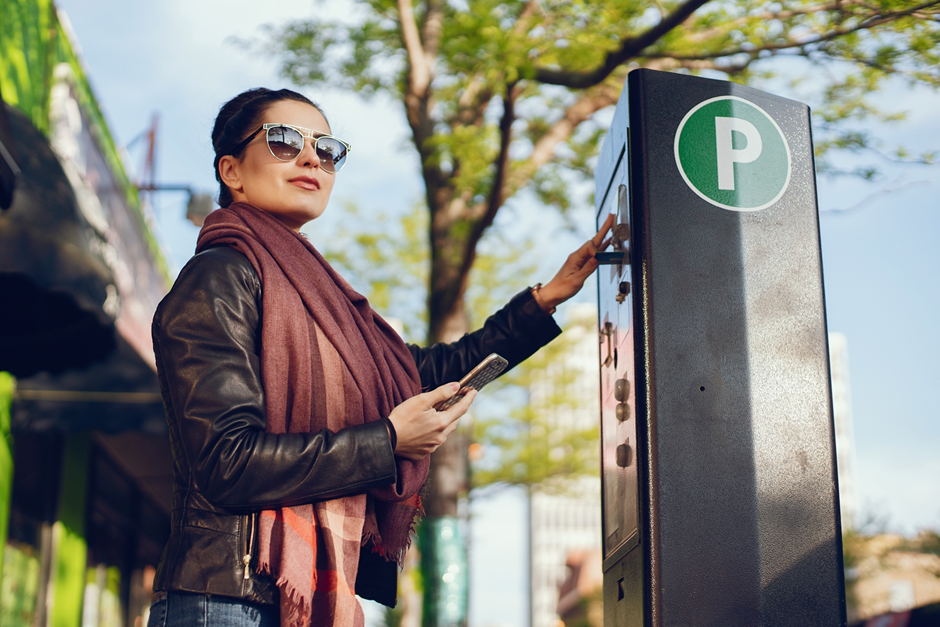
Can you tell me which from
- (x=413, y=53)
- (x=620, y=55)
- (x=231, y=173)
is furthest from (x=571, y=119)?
(x=231, y=173)

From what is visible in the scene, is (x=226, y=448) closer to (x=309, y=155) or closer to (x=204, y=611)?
(x=204, y=611)

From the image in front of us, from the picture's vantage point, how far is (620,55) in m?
6.25

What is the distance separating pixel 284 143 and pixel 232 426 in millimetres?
800

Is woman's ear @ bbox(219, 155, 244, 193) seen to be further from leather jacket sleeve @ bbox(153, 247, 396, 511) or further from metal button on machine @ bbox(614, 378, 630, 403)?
metal button on machine @ bbox(614, 378, 630, 403)

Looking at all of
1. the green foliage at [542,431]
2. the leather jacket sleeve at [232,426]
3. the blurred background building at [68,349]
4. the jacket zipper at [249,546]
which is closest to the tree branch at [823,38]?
the leather jacket sleeve at [232,426]

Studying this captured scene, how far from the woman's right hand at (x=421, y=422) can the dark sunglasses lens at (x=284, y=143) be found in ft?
2.44

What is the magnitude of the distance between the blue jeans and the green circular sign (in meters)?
1.54

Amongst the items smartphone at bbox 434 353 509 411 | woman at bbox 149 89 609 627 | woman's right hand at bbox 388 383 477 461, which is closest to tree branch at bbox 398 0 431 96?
woman at bbox 149 89 609 627

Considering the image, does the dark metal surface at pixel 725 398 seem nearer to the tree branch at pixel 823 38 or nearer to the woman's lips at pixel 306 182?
the woman's lips at pixel 306 182

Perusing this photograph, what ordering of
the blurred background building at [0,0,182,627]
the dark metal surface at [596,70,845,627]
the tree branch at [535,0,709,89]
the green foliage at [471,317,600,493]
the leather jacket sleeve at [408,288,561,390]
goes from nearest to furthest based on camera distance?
the dark metal surface at [596,70,845,627]
the leather jacket sleeve at [408,288,561,390]
the blurred background building at [0,0,182,627]
the tree branch at [535,0,709,89]
the green foliage at [471,317,600,493]

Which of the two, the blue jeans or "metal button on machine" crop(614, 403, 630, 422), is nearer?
the blue jeans

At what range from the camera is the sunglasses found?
2.33 metres

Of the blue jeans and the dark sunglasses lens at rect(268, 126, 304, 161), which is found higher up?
the dark sunglasses lens at rect(268, 126, 304, 161)

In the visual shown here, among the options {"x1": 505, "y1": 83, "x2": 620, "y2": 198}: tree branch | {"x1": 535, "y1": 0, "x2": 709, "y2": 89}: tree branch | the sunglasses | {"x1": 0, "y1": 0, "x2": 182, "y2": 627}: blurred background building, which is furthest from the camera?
{"x1": 505, "y1": 83, "x2": 620, "y2": 198}: tree branch
